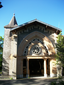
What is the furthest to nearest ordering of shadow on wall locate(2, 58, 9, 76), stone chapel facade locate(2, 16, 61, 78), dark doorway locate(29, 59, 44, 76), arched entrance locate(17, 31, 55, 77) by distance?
1. dark doorway locate(29, 59, 44, 76)
2. shadow on wall locate(2, 58, 9, 76)
3. arched entrance locate(17, 31, 55, 77)
4. stone chapel facade locate(2, 16, 61, 78)

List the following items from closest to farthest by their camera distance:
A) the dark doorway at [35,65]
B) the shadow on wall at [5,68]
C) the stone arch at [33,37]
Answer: the stone arch at [33,37] → the shadow on wall at [5,68] → the dark doorway at [35,65]

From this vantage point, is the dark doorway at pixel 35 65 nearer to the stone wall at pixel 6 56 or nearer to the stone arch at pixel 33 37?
the stone wall at pixel 6 56

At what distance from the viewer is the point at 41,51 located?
17.0 m

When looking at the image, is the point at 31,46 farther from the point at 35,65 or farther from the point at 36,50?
the point at 35,65

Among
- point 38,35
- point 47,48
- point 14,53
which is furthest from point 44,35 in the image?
point 14,53

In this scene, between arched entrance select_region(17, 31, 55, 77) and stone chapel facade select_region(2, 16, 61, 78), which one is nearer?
stone chapel facade select_region(2, 16, 61, 78)

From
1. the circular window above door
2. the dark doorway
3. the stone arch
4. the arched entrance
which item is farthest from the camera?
the dark doorway

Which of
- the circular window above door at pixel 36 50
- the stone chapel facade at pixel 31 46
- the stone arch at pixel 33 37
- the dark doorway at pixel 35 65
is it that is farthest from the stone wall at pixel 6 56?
the dark doorway at pixel 35 65

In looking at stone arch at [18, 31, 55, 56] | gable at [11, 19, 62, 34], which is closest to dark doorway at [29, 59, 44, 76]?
stone arch at [18, 31, 55, 56]

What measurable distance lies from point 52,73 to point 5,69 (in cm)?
797

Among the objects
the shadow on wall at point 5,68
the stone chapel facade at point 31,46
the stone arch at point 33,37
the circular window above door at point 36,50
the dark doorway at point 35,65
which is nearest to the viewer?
the stone chapel facade at point 31,46

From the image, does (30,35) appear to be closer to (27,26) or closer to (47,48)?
(27,26)

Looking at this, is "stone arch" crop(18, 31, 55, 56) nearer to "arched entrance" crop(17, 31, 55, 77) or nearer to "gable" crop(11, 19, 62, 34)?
"arched entrance" crop(17, 31, 55, 77)

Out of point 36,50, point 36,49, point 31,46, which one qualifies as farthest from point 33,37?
point 36,50
